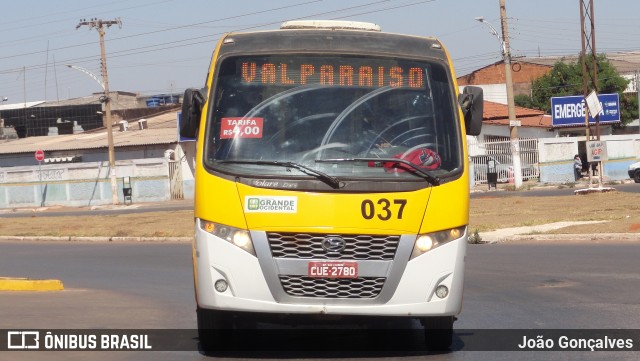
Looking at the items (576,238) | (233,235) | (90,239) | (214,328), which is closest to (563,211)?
(576,238)

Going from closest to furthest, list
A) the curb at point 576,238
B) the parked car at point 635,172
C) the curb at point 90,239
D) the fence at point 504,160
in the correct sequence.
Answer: the curb at point 576,238 < the curb at point 90,239 < the parked car at point 635,172 < the fence at point 504,160

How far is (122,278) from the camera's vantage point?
17.1 metres

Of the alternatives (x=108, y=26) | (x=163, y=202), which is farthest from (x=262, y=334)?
(x=108, y=26)

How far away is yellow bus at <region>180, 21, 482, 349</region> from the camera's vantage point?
8109 millimetres

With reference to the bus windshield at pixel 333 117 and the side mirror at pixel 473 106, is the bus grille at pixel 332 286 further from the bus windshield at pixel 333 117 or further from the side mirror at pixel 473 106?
the side mirror at pixel 473 106

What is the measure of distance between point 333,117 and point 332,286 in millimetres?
1444

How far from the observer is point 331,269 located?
8.08 m

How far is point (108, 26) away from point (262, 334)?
166 feet

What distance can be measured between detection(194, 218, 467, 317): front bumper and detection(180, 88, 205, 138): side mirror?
3.37ft

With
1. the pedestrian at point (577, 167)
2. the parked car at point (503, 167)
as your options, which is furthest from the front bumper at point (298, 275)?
the parked car at point (503, 167)

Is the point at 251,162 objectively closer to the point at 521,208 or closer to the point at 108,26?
the point at 521,208

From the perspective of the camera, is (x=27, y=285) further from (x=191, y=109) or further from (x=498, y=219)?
(x=498, y=219)

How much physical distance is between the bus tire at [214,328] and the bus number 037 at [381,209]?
1512 millimetres

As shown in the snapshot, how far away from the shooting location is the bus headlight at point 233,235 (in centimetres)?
813
